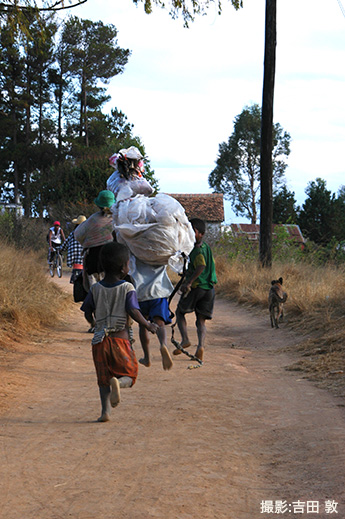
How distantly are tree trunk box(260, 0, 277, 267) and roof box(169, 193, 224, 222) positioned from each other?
36.3 m

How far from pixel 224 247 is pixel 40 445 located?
1826 cm

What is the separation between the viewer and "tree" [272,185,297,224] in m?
61.0

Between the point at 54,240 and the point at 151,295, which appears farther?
the point at 54,240

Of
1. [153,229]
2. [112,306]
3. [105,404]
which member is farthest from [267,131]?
[105,404]

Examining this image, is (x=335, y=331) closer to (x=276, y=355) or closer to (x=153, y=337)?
(x=276, y=355)

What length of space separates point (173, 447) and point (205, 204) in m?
53.8

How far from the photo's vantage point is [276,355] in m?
9.38

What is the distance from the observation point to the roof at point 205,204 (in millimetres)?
55906

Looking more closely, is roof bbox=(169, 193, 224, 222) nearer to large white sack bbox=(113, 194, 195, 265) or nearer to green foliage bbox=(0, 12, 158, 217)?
green foliage bbox=(0, 12, 158, 217)

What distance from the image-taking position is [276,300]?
11586mm

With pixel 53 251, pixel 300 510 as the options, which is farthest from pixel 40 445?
pixel 53 251

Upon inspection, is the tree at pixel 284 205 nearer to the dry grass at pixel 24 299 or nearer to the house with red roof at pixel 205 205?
the house with red roof at pixel 205 205

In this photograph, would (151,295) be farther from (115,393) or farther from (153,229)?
(115,393)

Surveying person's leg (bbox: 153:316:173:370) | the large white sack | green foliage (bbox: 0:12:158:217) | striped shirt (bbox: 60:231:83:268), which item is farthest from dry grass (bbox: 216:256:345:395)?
green foliage (bbox: 0:12:158:217)
